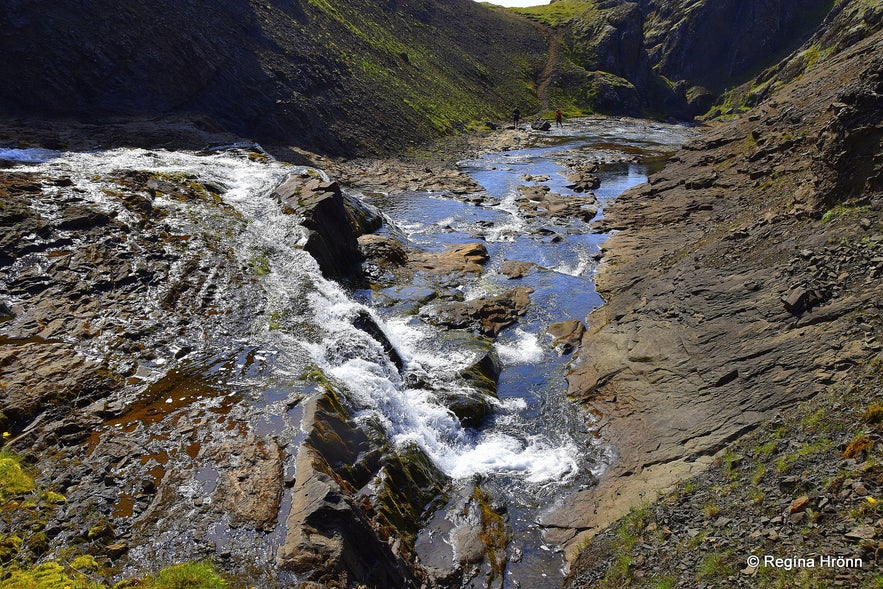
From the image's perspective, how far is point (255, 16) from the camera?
56.0 m

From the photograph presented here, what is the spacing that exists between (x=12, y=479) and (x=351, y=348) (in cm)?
1036

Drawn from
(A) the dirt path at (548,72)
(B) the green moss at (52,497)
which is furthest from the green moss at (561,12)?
(B) the green moss at (52,497)

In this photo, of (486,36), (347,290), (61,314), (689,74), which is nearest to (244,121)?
(347,290)

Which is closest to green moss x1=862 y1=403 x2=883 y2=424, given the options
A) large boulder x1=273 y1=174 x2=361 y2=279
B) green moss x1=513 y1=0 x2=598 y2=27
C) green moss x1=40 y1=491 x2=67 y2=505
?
green moss x1=40 y1=491 x2=67 y2=505

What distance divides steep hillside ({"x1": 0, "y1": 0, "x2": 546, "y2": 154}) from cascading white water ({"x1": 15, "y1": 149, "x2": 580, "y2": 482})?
15591mm

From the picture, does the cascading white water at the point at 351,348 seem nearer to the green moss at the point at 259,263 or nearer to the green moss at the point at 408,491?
the green moss at the point at 259,263

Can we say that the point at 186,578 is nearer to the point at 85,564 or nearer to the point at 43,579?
the point at 85,564

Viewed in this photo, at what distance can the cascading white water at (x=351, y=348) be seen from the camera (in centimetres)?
1705

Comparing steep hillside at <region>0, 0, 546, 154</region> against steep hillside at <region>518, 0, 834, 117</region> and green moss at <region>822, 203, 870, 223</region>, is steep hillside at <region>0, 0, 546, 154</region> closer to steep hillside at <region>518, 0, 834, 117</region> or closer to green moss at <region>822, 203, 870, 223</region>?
steep hillside at <region>518, 0, 834, 117</region>

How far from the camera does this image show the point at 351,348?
62.6 ft

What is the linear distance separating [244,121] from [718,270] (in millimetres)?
43572

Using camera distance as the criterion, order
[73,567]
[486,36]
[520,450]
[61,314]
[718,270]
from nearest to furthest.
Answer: [73,567] < [61,314] < [520,450] < [718,270] < [486,36]

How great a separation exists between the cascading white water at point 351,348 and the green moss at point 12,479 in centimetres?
690

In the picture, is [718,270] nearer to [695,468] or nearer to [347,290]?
[695,468]
